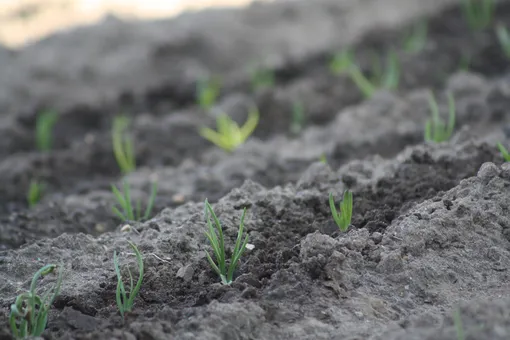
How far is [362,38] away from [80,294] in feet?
12.2

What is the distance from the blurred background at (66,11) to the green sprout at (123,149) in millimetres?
2562

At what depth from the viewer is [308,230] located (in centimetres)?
220

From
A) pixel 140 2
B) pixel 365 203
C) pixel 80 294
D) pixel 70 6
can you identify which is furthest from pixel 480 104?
pixel 70 6

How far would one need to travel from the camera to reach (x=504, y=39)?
12.3ft

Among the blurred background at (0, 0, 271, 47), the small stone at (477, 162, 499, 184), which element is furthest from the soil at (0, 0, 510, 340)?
the blurred background at (0, 0, 271, 47)

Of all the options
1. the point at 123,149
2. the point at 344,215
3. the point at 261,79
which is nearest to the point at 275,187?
the point at 344,215

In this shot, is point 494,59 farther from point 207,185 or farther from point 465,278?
point 465,278

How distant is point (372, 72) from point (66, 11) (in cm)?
409

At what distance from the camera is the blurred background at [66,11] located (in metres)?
6.50

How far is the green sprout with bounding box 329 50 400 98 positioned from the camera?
12.5 feet

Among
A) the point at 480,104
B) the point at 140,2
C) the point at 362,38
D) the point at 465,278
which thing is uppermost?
the point at 140,2


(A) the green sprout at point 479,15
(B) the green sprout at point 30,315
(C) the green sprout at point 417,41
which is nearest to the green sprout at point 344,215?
(B) the green sprout at point 30,315

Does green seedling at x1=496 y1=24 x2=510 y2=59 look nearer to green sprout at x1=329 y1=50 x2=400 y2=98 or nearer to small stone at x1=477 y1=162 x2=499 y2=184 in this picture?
green sprout at x1=329 y1=50 x2=400 y2=98

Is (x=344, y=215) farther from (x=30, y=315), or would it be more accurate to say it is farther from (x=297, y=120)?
(x=297, y=120)
